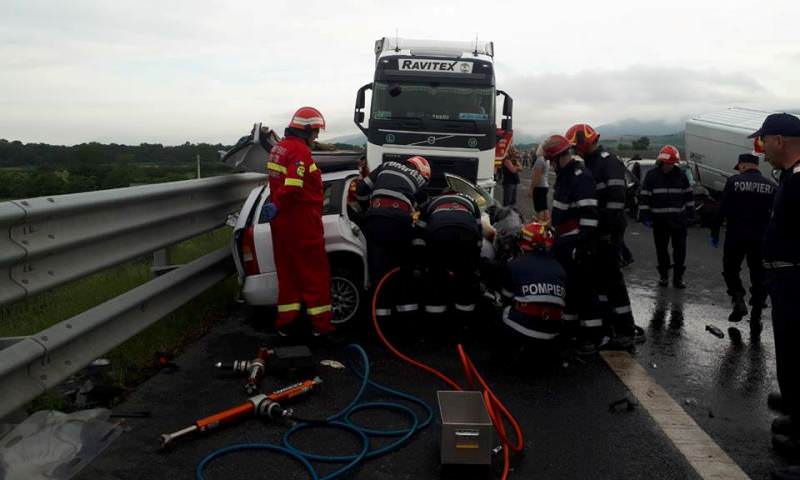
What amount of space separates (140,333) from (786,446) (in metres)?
4.52

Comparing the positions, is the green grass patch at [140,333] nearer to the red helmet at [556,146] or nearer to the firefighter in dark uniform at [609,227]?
the red helmet at [556,146]

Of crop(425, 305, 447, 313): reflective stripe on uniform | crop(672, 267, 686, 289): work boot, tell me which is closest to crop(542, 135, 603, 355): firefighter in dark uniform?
crop(425, 305, 447, 313): reflective stripe on uniform

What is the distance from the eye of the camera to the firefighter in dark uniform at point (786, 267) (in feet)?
12.8

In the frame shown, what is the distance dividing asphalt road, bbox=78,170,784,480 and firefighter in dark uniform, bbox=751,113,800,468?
192mm

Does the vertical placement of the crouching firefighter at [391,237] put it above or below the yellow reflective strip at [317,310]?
above

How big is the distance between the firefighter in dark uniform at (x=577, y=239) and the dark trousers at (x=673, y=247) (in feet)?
11.6

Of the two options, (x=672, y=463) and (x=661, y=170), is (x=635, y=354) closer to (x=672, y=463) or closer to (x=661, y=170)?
(x=672, y=463)

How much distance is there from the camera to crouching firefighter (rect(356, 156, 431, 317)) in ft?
20.4

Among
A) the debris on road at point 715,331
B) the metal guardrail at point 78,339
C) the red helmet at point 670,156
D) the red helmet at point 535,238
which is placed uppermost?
the red helmet at point 670,156

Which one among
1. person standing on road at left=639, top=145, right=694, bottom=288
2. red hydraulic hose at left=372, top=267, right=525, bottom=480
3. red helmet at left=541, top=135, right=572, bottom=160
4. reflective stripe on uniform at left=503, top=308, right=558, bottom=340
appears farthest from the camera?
person standing on road at left=639, top=145, right=694, bottom=288

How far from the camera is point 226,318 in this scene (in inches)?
256

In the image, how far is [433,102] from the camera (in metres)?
11.7

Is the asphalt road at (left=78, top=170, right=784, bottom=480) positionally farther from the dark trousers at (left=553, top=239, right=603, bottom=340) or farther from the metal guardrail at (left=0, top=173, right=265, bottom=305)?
the metal guardrail at (left=0, top=173, right=265, bottom=305)

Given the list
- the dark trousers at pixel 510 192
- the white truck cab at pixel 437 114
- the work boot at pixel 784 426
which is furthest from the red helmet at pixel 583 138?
the dark trousers at pixel 510 192
